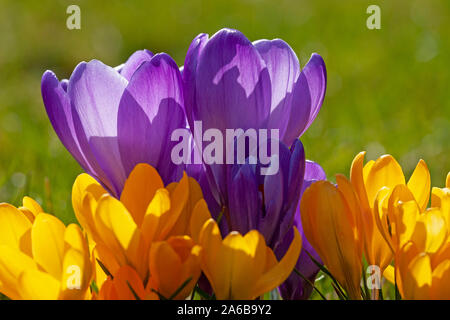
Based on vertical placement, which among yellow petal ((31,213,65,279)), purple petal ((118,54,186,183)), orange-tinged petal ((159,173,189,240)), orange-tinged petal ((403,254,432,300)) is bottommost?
orange-tinged petal ((403,254,432,300))

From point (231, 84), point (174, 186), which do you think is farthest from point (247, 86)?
Result: point (174, 186)

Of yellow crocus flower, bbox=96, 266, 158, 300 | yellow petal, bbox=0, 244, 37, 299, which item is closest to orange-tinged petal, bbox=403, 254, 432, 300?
yellow crocus flower, bbox=96, 266, 158, 300

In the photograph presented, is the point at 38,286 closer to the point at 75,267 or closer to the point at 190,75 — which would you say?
the point at 75,267

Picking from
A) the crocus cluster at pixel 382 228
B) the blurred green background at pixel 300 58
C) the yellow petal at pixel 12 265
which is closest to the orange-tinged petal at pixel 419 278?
the crocus cluster at pixel 382 228

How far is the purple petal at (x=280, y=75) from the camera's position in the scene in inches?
26.2

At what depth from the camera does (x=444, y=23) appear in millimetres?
2807

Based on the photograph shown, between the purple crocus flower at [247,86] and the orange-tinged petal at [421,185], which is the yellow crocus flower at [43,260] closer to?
the purple crocus flower at [247,86]

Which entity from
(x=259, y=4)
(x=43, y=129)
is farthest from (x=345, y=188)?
(x=259, y=4)

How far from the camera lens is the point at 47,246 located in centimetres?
58

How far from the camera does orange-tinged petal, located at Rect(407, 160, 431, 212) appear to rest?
69 centimetres

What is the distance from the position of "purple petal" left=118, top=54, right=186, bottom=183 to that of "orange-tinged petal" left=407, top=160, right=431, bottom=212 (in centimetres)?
24

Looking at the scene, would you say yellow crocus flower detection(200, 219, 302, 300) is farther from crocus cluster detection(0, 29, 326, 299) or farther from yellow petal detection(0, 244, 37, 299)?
yellow petal detection(0, 244, 37, 299)

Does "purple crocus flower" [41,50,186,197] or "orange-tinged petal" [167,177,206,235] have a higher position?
"purple crocus flower" [41,50,186,197]
